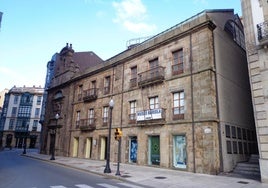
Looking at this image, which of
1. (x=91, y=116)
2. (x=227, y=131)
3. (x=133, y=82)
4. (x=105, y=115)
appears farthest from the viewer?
(x=91, y=116)

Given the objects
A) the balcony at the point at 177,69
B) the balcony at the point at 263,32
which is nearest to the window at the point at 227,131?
the balcony at the point at 177,69

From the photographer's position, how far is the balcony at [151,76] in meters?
17.1

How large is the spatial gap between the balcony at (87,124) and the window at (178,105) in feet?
32.6

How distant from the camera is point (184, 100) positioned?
15.4m

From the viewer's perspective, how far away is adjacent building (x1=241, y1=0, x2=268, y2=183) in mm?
10641

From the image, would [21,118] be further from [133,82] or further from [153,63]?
[153,63]

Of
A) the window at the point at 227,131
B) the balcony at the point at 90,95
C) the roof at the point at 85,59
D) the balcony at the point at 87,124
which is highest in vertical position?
the roof at the point at 85,59

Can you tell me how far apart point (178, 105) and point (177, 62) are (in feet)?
11.4

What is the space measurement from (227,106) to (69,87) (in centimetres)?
2007

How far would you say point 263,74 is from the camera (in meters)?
11.2

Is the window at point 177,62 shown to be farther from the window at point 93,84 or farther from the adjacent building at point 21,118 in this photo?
the adjacent building at point 21,118

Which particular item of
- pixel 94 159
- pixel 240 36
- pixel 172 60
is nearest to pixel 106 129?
pixel 94 159

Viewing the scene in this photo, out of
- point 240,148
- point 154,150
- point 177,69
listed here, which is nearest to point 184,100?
point 177,69

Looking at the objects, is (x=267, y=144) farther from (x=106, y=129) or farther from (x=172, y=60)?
(x=106, y=129)
